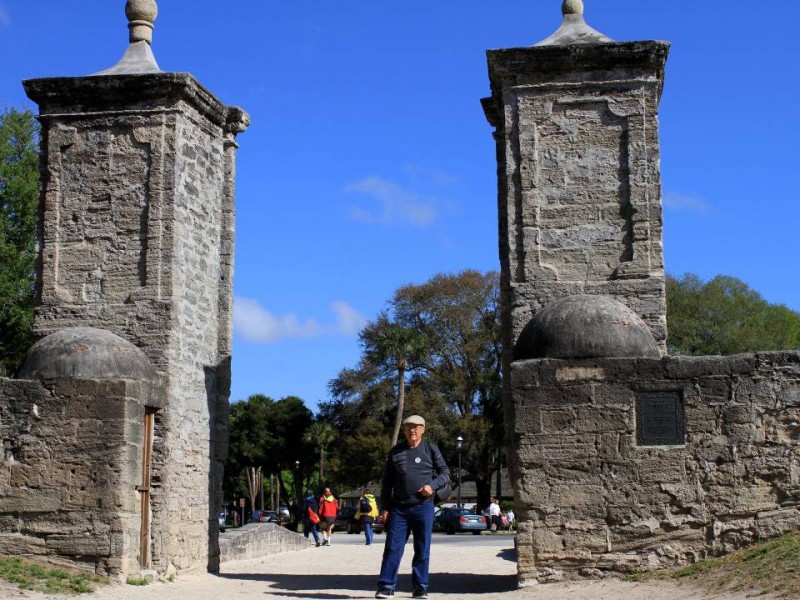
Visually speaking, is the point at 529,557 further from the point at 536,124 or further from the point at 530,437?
the point at 536,124

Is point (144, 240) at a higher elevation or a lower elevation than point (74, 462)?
higher

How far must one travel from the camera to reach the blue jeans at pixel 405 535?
30.2ft

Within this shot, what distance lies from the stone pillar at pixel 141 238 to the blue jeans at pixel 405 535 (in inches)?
147

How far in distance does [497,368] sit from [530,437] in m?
33.3

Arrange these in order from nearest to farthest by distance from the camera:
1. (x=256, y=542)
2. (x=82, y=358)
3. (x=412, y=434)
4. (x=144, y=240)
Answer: (x=412, y=434) → (x=82, y=358) → (x=144, y=240) → (x=256, y=542)

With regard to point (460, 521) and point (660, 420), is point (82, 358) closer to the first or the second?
point (660, 420)

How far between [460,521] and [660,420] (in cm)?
2368

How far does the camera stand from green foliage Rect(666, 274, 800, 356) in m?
41.5

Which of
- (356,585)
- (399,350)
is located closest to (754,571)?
(356,585)

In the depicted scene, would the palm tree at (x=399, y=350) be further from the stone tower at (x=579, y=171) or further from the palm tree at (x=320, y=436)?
the stone tower at (x=579, y=171)

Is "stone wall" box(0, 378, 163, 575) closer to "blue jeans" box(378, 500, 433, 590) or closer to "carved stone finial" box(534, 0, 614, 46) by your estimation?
"blue jeans" box(378, 500, 433, 590)

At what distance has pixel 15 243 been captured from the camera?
2712cm

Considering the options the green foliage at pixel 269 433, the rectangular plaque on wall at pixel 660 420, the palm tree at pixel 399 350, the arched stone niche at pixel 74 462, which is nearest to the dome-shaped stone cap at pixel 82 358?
the arched stone niche at pixel 74 462

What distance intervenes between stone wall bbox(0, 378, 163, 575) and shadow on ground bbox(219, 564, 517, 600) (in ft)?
5.74
